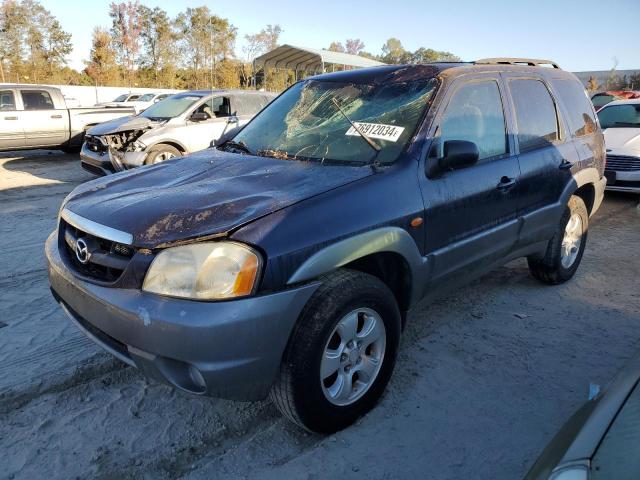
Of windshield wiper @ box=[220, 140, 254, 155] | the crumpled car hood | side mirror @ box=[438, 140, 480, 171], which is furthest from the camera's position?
the crumpled car hood

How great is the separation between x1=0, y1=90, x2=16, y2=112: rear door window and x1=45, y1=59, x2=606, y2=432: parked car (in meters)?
9.64

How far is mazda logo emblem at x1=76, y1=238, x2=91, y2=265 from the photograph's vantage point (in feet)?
7.78

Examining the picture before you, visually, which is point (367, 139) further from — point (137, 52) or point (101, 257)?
point (137, 52)

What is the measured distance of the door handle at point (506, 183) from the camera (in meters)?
3.23

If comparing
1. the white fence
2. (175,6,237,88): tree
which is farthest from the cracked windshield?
(175,6,237,88): tree

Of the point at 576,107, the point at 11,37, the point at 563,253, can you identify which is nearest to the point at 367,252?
the point at 563,253

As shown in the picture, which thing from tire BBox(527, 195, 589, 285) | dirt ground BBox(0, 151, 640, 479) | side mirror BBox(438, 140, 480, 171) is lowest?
dirt ground BBox(0, 151, 640, 479)

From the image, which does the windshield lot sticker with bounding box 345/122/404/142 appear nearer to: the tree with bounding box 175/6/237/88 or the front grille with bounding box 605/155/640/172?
the front grille with bounding box 605/155/640/172

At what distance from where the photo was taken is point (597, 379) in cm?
298

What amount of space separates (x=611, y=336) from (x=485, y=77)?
2069mm

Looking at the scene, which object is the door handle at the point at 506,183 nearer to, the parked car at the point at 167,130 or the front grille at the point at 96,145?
the parked car at the point at 167,130

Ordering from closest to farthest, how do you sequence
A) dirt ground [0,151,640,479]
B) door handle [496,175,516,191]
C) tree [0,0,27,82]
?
dirt ground [0,151,640,479]
door handle [496,175,516,191]
tree [0,0,27,82]

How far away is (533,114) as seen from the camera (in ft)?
12.1

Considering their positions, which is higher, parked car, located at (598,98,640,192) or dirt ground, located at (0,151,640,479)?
parked car, located at (598,98,640,192)
